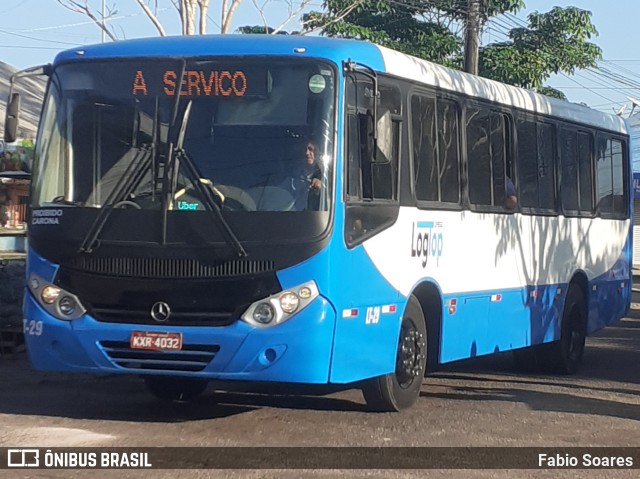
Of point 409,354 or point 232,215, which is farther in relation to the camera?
point 409,354

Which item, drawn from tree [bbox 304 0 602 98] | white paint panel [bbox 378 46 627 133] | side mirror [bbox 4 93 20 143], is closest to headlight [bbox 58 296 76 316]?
side mirror [bbox 4 93 20 143]

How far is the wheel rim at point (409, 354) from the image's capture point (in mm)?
10195

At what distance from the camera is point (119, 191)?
29.9 ft

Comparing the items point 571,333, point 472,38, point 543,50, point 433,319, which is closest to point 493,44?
point 543,50

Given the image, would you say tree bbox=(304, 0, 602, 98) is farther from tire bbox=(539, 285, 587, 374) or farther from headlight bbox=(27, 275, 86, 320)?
headlight bbox=(27, 275, 86, 320)

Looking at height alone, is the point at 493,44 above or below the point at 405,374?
above

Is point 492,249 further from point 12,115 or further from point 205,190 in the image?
point 12,115

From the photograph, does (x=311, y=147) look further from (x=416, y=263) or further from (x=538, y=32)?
(x=538, y=32)

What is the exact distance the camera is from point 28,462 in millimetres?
7836

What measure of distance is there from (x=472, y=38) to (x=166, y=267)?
16.4 metres

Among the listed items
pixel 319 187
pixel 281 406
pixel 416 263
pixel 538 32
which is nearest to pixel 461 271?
pixel 416 263

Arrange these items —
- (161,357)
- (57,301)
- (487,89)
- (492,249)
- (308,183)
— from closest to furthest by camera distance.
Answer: (308,183)
(161,357)
(57,301)
(492,249)
(487,89)

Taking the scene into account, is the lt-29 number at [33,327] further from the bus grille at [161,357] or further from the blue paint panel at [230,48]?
the blue paint panel at [230,48]

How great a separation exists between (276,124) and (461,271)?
3.10m
